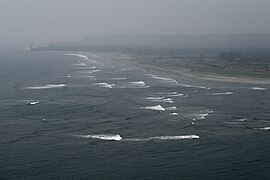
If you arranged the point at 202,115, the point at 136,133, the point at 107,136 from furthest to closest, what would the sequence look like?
the point at 202,115
the point at 136,133
the point at 107,136

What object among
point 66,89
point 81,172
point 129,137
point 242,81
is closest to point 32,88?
point 66,89

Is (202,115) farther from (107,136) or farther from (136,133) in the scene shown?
(107,136)

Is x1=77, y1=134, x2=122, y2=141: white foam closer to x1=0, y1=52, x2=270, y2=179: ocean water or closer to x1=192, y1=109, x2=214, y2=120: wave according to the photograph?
x1=0, y1=52, x2=270, y2=179: ocean water

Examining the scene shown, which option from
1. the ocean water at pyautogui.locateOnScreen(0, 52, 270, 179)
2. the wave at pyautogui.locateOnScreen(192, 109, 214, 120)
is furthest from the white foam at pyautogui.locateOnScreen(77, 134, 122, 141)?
the wave at pyautogui.locateOnScreen(192, 109, 214, 120)

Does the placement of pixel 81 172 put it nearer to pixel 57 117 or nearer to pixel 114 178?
pixel 114 178

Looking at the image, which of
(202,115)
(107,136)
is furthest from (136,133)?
(202,115)

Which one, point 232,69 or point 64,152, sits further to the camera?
point 232,69

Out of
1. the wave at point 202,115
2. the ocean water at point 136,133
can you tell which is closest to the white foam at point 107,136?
the ocean water at point 136,133

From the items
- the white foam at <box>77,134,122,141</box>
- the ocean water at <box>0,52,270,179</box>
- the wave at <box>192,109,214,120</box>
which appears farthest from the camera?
the wave at <box>192,109,214,120</box>

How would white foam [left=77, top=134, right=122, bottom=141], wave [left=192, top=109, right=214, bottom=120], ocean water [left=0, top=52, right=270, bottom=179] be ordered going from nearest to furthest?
1. ocean water [left=0, top=52, right=270, bottom=179]
2. white foam [left=77, top=134, right=122, bottom=141]
3. wave [left=192, top=109, right=214, bottom=120]
